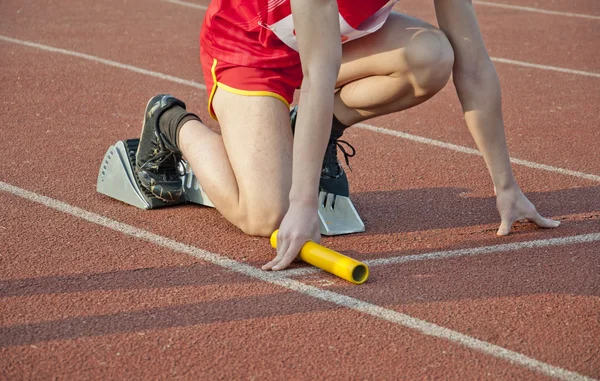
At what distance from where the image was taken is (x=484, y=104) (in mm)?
3820

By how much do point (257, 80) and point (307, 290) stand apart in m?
1.10

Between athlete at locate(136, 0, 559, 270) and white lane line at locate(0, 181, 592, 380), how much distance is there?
0.96 feet

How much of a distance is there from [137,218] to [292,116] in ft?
2.82

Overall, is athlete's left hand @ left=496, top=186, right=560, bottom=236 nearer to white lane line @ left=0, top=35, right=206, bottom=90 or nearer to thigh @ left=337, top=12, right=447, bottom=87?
thigh @ left=337, top=12, right=447, bottom=87

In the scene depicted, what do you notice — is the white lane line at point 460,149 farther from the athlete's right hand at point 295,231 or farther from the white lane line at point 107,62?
the athlete's right hand at point 295,231

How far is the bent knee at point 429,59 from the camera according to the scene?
12.5ft

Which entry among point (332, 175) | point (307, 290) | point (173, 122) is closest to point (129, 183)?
point (173, 122)

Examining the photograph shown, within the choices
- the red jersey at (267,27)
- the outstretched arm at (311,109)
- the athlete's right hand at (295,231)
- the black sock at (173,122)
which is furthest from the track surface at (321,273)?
the red jersey at (267,27)

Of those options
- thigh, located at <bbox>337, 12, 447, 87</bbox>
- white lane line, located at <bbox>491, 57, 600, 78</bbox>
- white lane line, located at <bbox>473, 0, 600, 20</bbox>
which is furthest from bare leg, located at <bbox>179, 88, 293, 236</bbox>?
white lane line, located at <bbox>473, 0, 600, 20</bbox>

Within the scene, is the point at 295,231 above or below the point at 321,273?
above

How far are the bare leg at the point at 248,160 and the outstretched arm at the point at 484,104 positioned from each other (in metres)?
0.79

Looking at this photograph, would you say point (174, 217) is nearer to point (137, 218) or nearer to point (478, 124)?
point (137, 218)

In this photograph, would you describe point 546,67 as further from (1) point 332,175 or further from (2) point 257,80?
(2) point 257,80

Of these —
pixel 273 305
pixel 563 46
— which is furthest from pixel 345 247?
pixel 563 46
